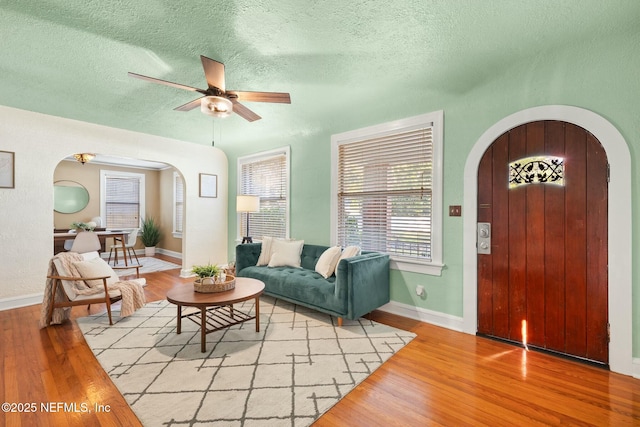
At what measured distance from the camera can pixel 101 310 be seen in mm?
3600

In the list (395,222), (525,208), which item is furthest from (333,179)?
(525,208)

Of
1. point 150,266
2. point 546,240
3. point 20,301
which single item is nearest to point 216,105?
point 546,240

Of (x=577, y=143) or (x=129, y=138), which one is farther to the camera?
(x=129, y=138)

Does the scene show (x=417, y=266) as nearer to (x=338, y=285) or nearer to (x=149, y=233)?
(x=338, y=285)

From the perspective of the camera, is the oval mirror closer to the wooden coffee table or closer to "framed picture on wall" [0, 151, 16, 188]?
"framed picture on wall" [0, 151, 16, 188]

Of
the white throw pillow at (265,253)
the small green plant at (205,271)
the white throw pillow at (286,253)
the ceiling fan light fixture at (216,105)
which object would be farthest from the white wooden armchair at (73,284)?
the ceiling fan light fixture at (216,105)

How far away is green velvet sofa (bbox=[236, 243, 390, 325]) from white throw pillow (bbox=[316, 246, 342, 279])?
69 millimetres

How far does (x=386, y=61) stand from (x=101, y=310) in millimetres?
4294

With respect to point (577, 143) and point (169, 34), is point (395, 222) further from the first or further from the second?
point (169, 34)

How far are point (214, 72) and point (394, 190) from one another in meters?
2.31

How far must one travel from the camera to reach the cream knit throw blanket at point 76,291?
305 centimetres

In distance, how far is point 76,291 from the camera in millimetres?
3084

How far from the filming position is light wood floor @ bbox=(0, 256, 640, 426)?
1731mm

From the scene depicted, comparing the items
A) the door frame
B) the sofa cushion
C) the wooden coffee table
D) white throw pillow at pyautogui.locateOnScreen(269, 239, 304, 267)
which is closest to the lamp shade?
white throw pillow at pyautogui.locateOnScreen(269, 239, 304, 267)
